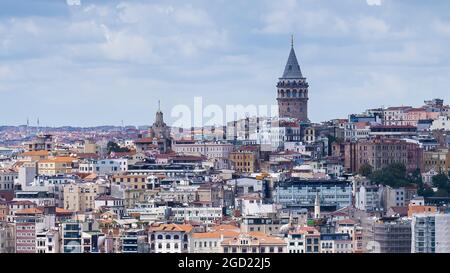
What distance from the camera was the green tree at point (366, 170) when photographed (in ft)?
64.5

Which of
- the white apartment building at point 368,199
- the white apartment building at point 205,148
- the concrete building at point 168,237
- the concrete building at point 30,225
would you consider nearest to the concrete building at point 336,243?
the concrete building at point 168,237

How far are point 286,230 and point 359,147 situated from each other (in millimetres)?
8310

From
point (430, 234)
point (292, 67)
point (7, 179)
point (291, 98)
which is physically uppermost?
point (292, 67)

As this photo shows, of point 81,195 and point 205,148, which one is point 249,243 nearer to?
point 81,195

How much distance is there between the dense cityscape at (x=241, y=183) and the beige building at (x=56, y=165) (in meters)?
0.03

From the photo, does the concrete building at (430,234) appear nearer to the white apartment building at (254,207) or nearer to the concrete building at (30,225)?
the concrete building at (30,225)

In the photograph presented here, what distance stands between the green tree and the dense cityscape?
44mm

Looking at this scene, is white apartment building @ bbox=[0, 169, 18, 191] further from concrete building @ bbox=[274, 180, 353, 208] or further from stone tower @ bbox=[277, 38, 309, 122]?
stone tower @ bbox=[277, 38, 309, 122]

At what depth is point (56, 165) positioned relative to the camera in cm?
2042

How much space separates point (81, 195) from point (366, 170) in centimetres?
381

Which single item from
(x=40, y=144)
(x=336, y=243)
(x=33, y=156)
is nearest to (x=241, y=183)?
(x=40, y=144)
